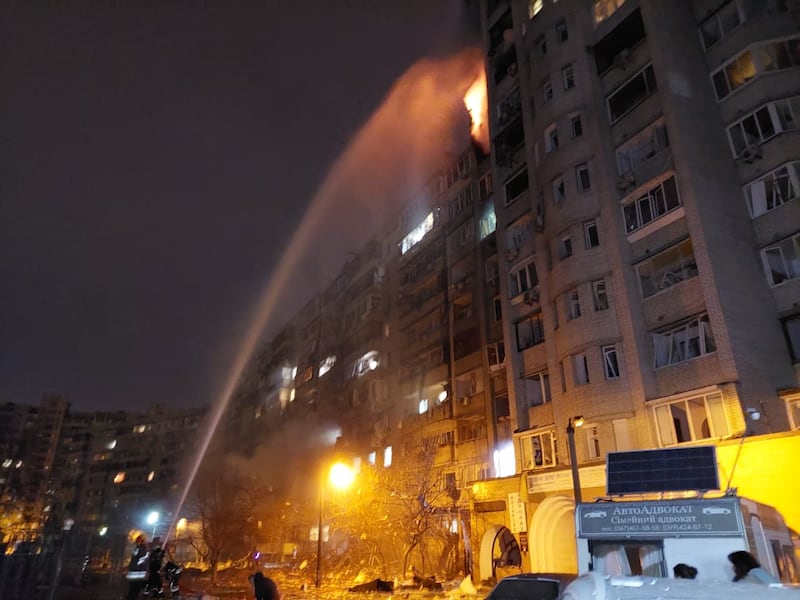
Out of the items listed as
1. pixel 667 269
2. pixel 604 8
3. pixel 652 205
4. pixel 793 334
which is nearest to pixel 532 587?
pixel 793 334

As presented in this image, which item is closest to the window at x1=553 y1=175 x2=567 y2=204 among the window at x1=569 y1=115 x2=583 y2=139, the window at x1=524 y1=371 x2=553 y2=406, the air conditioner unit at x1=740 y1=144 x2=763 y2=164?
the window at x1=569 y1=115 x2=583 y2=139

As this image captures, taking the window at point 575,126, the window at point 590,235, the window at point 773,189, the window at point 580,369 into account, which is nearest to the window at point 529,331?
the window at point 580,369

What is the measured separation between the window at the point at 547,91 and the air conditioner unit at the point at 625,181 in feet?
23.0

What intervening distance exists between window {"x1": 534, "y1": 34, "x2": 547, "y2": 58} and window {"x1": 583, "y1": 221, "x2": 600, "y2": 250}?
36.8ft

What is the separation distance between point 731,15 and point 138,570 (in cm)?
3003

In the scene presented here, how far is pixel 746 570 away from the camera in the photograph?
26.3 feet

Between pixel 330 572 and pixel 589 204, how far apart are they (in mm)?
24571

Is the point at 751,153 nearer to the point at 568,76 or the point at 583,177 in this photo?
the point at 583,177

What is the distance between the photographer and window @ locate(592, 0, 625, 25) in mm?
26984

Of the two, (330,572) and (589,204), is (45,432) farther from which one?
(589,204)

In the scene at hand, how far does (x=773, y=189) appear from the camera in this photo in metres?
20.8

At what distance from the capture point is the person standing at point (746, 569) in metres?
7.70

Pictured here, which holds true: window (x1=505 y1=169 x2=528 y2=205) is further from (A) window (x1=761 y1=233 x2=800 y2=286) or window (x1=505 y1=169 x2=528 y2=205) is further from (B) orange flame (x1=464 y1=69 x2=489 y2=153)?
(A) window (x1=761 y1=233 x2=800 y2=286)

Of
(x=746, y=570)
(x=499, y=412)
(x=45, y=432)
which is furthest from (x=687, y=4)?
(x=45, y=432)
